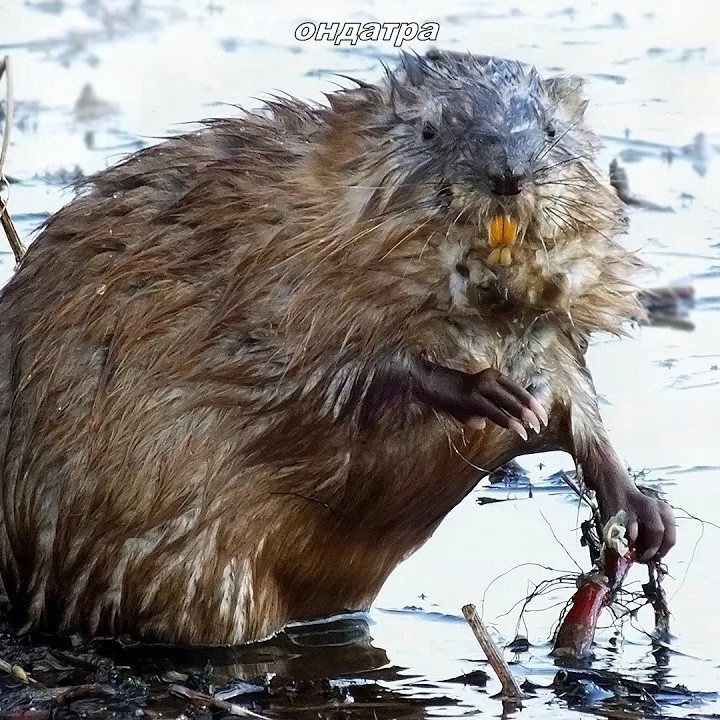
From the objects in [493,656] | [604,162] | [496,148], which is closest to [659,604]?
[493,656]

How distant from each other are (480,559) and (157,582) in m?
0.73

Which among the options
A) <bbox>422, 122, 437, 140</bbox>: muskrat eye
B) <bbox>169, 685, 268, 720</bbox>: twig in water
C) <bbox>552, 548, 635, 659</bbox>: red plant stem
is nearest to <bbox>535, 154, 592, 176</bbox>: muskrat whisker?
<bbox>422, 122, 437, 140</bbox>: muskrat eye

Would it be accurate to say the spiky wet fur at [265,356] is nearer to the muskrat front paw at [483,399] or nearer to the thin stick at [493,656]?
the muskrat front paw at [483,399]

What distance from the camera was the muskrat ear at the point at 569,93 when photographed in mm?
4680

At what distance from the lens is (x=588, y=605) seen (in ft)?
15.1

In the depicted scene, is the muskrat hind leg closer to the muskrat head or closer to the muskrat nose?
the muskrat head

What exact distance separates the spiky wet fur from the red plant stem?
27 cm

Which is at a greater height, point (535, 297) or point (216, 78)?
point (216, 78)

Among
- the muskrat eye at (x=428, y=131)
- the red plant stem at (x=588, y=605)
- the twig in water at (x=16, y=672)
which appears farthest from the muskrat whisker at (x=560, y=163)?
the twig in water at (x=16, y=672)

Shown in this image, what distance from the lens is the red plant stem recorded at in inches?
179

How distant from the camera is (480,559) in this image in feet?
16.6

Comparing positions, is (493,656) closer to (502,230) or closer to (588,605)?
(588,605)

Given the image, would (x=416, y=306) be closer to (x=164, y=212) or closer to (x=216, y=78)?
(x=164, y=212)

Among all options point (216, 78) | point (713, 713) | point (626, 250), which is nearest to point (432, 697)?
point (713, 713)
